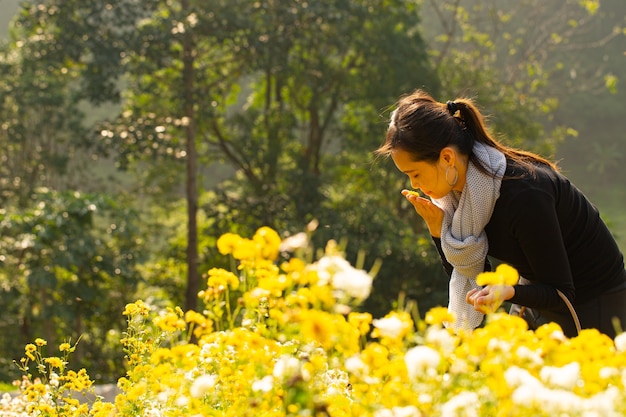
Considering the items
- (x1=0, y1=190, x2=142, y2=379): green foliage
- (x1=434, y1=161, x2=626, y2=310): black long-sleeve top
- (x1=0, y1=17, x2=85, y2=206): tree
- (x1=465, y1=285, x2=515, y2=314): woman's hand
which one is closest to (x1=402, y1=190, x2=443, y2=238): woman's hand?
(x1=434, y1=161, x2=626, y2=310): black long-sleeve top

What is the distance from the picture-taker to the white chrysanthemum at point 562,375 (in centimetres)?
134

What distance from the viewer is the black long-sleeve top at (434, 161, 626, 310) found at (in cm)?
211

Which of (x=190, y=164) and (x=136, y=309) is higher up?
(x=190, y=164)

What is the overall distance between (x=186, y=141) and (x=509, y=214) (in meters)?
8.86

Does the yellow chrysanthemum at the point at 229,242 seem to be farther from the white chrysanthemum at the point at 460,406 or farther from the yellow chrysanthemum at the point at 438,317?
the white chrysanthemum at the point at 460,406

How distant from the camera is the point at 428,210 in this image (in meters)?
2.44

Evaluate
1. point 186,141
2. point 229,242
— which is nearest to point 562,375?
point 229,242

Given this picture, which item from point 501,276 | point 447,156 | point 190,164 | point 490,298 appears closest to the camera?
point 501,276

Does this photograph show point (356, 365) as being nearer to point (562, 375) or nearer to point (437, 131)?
point (562, 375)

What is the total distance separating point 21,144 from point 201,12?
10.4 feet

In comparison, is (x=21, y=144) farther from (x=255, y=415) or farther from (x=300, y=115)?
(x=255, y=415)

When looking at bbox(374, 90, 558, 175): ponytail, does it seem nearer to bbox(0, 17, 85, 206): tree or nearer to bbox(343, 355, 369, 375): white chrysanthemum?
bbox(343, 355, 369, 375): white chrysanthemum

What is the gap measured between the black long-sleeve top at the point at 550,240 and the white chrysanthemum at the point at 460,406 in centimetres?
77

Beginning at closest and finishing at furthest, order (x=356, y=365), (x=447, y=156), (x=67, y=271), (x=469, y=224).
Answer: (x=356, y=365) < (x=447, y=156) < (x=469, y=224) < (x=67, y=271)
